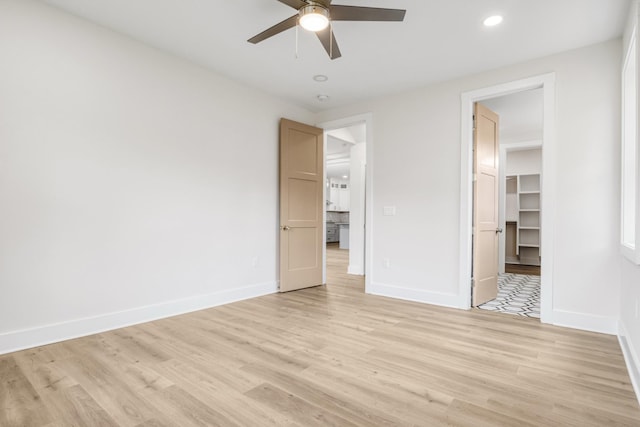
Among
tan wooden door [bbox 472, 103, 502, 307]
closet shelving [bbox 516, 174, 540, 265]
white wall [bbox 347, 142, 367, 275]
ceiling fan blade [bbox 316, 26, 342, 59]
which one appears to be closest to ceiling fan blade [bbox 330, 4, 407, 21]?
ceiling fan blade [bbox 316, 26, 342, 59]

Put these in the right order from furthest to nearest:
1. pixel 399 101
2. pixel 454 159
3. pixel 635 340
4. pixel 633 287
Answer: pixel 399 101 < pixel 454 159 < pixel 633 287 < pixel 635 340

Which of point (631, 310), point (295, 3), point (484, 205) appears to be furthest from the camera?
point (484, 205)

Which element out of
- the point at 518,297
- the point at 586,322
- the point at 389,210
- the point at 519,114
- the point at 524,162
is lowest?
the point at 518,297

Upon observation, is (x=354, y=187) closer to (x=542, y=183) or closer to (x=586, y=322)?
(x=542, y=183)

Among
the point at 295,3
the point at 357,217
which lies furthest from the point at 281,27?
the point at 357,217

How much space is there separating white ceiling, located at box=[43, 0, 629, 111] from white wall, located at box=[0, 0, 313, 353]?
33cm

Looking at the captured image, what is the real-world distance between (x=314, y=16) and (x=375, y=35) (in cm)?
106

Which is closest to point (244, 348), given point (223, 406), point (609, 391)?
point (223, 406)

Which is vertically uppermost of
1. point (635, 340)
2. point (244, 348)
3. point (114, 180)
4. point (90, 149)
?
point (90, 149)

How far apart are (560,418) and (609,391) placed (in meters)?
0.56

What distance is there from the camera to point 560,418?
5.56 feet

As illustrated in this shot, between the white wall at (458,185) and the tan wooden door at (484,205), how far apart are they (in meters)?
0.23

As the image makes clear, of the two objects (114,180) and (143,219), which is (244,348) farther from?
(114,180)

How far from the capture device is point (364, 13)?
2.17m
